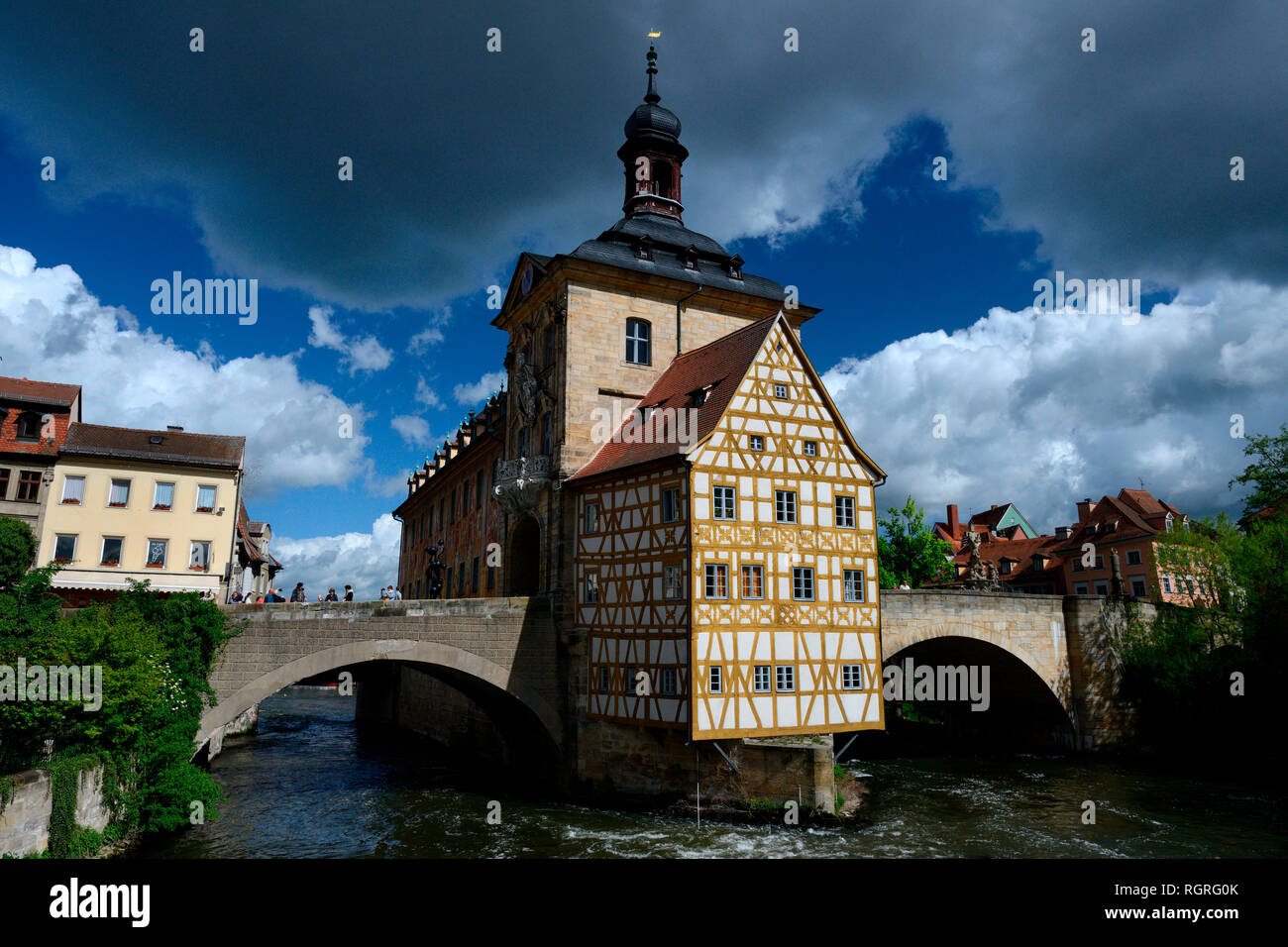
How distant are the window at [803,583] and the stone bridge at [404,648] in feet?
23.6

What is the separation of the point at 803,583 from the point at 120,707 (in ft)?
50.4

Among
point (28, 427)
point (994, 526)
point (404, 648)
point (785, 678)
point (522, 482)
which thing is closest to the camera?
point (785, 678)

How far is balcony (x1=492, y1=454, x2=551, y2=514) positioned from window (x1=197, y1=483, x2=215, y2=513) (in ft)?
37.7

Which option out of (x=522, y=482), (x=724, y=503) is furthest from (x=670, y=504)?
(x=522, y=482)

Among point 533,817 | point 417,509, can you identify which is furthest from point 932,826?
point 417,509

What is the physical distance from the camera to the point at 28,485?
28.7 m

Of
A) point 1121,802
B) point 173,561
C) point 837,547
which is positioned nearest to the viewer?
point 837,547

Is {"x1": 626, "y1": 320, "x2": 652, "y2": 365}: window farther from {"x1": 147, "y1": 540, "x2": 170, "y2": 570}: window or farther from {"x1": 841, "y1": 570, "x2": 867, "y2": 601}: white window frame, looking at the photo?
{"x1": 147, "y1": 540, "x2": 170, "y2": 570}: window

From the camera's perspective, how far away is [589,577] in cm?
2303

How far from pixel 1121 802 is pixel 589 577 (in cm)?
1644

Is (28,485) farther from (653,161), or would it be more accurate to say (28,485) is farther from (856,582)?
(856,582)

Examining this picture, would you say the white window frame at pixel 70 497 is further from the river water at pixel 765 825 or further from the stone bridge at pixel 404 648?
the stone bridge at pixel 404 648

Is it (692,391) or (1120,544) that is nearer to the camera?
(692,391)
